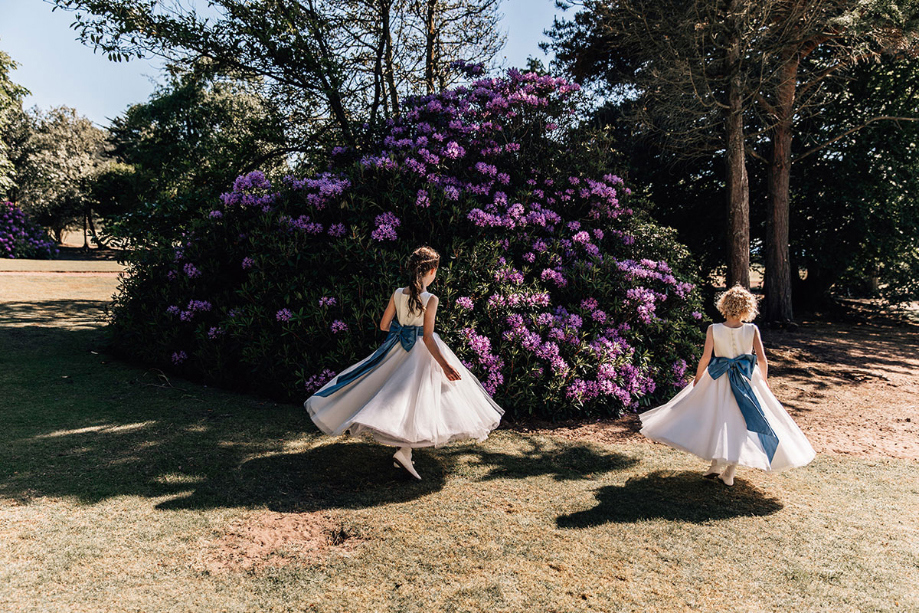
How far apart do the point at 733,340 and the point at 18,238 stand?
26619mm

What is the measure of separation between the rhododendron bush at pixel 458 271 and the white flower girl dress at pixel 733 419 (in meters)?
1.86

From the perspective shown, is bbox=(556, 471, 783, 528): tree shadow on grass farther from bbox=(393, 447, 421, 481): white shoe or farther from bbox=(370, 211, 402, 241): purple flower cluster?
bbox=(370, 211, 402, 241): purple flower cluster

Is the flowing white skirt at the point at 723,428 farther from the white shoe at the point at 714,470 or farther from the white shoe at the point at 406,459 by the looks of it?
the white shoe at the point at 406,459

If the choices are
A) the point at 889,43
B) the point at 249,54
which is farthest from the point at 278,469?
the point at 889,43

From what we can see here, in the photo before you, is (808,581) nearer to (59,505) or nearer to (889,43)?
(59,505)

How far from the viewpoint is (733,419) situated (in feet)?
14.5

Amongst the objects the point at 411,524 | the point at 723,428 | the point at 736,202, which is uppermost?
the point at 736,202

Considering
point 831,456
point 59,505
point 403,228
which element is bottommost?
point 831,456

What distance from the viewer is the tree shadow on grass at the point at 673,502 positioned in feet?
13.3

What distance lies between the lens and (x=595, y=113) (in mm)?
13953

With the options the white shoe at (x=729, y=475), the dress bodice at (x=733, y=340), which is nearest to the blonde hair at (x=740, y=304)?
the dress bodice at (x=733, y=340)

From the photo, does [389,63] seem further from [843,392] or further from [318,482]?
[843,392]

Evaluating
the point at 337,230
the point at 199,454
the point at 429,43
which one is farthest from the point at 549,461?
the point at 429,43

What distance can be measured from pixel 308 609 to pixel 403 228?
538 cm
